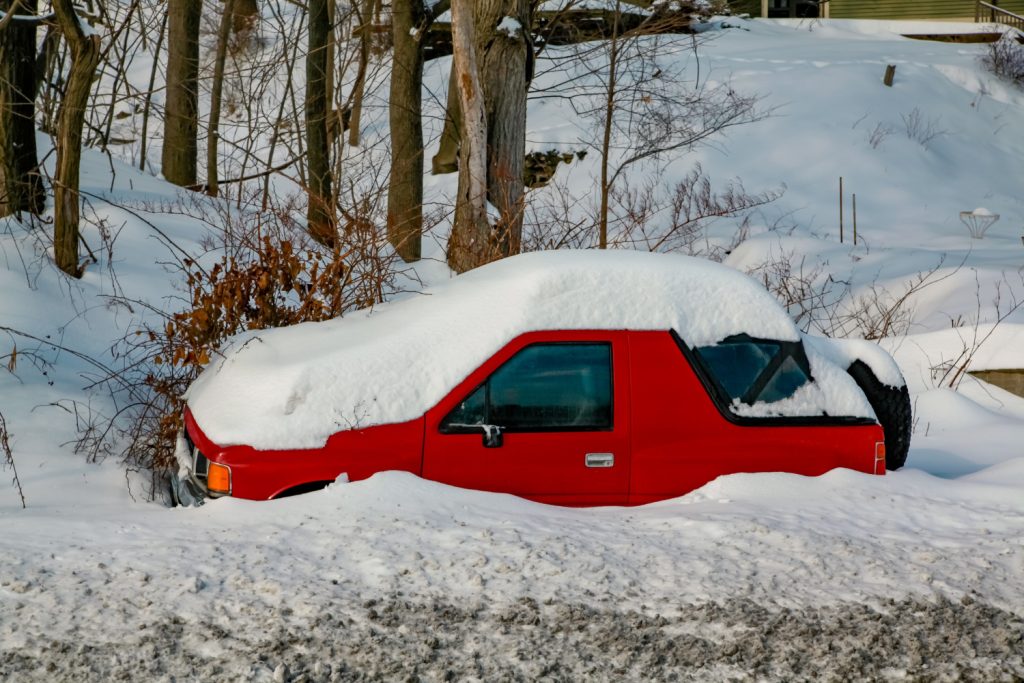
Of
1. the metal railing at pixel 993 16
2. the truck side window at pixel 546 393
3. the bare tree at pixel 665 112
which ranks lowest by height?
the truck side window at pixel 546 393

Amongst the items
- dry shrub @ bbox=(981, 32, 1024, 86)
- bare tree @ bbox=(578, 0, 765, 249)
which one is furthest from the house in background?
bare tree @ bbox=(578, 0, 765, 249)

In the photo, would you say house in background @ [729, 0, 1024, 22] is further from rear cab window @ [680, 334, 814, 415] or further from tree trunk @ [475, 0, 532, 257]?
rear cab window @ [680, 334, 814, 415]

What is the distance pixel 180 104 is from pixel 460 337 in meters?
16.0

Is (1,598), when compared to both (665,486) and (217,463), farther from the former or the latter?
(665,486)

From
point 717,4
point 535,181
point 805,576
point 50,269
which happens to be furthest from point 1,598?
point 535,181

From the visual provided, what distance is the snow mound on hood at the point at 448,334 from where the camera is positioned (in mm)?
5918

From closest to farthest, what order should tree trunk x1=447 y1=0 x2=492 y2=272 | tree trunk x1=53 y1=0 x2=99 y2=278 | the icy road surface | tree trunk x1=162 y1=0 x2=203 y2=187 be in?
the icy road surface → tree trunk x1=53 y1=0 x2=99 y2=278 → tree trunk x1=447 y1=0 x2=492 y2=272 → tree trunk x1=162 y1=0 x2=203 y2=187

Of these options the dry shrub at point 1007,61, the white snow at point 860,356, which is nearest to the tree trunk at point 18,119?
the white snow at point 860,356

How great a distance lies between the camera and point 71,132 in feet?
36.7

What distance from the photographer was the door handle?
6.02 meters

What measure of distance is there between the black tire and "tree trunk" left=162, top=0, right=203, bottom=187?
611 inches

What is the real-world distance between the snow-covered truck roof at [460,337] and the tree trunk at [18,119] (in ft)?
21.9

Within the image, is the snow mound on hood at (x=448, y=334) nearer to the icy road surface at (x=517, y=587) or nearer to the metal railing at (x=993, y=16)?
the icy road surface at (x=517, y=587)

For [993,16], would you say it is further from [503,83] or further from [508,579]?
[508,579]
